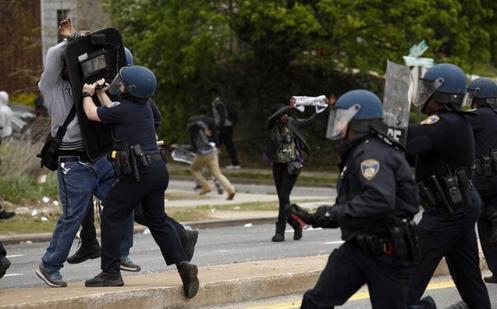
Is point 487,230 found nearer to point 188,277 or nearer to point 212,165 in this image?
point 188,277

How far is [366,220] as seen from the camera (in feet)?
23.6

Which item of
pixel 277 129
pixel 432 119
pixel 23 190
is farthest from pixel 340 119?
pixel 23 190

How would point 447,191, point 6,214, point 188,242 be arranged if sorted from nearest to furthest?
point 447,191 → point 188,242 → point 6,214

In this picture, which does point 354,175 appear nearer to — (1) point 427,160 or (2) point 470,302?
(1) point 427,160

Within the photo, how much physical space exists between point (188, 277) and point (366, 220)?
255 cm

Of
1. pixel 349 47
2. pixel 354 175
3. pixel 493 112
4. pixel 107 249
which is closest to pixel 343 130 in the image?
pixel 354 175

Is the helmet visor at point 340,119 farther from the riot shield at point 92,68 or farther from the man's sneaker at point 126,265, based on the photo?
the man's sneaker at point 126,265

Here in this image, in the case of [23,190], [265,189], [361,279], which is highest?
[361,279]

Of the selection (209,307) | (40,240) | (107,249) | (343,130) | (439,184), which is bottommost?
(40,240)

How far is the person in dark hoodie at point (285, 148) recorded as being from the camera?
49.2ft

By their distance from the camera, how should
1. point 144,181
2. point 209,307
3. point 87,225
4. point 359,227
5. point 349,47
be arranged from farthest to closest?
1. point 349,47
2. point 87,225
3. point 209,307
4. point 144,181
5. point 359,227

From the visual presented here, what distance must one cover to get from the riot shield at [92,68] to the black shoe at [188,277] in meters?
1.10

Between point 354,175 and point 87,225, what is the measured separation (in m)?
3.88

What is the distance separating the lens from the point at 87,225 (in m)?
10.6
